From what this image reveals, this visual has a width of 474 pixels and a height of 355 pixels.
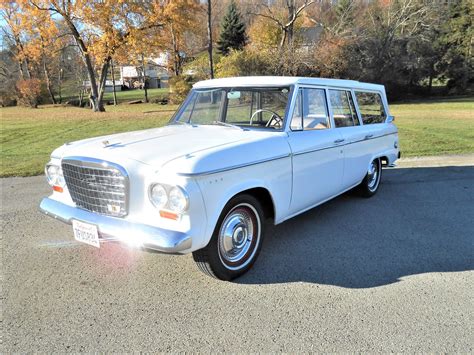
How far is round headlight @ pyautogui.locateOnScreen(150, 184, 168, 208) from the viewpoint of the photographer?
9.70 ft

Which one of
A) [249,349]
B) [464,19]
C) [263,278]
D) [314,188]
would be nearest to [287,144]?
[314,188]

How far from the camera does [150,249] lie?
294 centimetres

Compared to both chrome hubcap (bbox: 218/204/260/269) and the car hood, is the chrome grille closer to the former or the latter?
the car hood

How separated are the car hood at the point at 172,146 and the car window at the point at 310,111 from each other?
39 cm

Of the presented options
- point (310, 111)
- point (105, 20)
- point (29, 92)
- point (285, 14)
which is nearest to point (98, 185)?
Result: point (310, 111)

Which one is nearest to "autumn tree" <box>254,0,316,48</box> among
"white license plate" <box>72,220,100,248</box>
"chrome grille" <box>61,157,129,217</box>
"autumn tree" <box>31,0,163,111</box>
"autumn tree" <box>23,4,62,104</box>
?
"autumn tree" <box>31,0,163,111</box>

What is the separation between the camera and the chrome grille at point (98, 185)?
3.08 meters

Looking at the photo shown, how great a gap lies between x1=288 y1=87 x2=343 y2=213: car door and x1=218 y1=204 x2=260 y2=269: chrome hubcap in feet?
2.01

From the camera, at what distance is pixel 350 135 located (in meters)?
4.98

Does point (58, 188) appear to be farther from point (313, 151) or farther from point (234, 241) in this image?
point (313, 151)

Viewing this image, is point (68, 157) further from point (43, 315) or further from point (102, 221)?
point (43, 315)

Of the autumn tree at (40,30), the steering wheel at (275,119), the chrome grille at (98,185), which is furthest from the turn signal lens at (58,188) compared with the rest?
the autumn tree at (40,30)

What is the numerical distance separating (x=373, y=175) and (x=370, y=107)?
113cm

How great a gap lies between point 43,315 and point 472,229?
4871 mm
